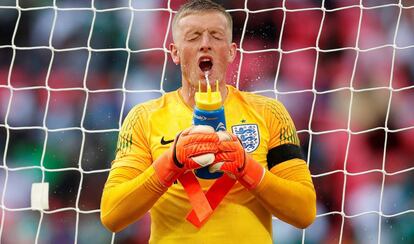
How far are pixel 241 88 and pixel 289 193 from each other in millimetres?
1281

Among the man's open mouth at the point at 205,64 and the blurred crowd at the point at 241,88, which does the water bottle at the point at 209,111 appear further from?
the blurred crowd at the point at 241,88

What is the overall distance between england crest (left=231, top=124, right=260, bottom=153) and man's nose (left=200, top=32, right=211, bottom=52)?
0.16 m

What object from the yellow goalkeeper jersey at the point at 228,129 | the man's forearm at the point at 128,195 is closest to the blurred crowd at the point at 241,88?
the yellow goalkeeper jersey at the point at 228,129

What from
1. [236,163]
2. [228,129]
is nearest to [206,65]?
[228,129]

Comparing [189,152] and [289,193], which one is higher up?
[189,152]

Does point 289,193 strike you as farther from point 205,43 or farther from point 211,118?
point 205,43

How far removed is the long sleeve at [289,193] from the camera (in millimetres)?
1299

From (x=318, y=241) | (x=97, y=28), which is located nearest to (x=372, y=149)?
(x=318, y=241)

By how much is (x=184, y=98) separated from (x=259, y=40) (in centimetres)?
129

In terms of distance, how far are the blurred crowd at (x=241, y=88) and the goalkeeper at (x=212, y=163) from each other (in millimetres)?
1085

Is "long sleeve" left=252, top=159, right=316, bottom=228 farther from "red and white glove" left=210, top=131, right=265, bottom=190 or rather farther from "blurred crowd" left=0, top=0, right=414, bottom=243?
"blurred crowd" left=0, top=0, right=414, bottom=243

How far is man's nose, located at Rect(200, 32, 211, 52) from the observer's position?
1388 millimetres

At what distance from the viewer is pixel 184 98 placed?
146 centimetres

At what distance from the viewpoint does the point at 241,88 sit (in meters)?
2.57
